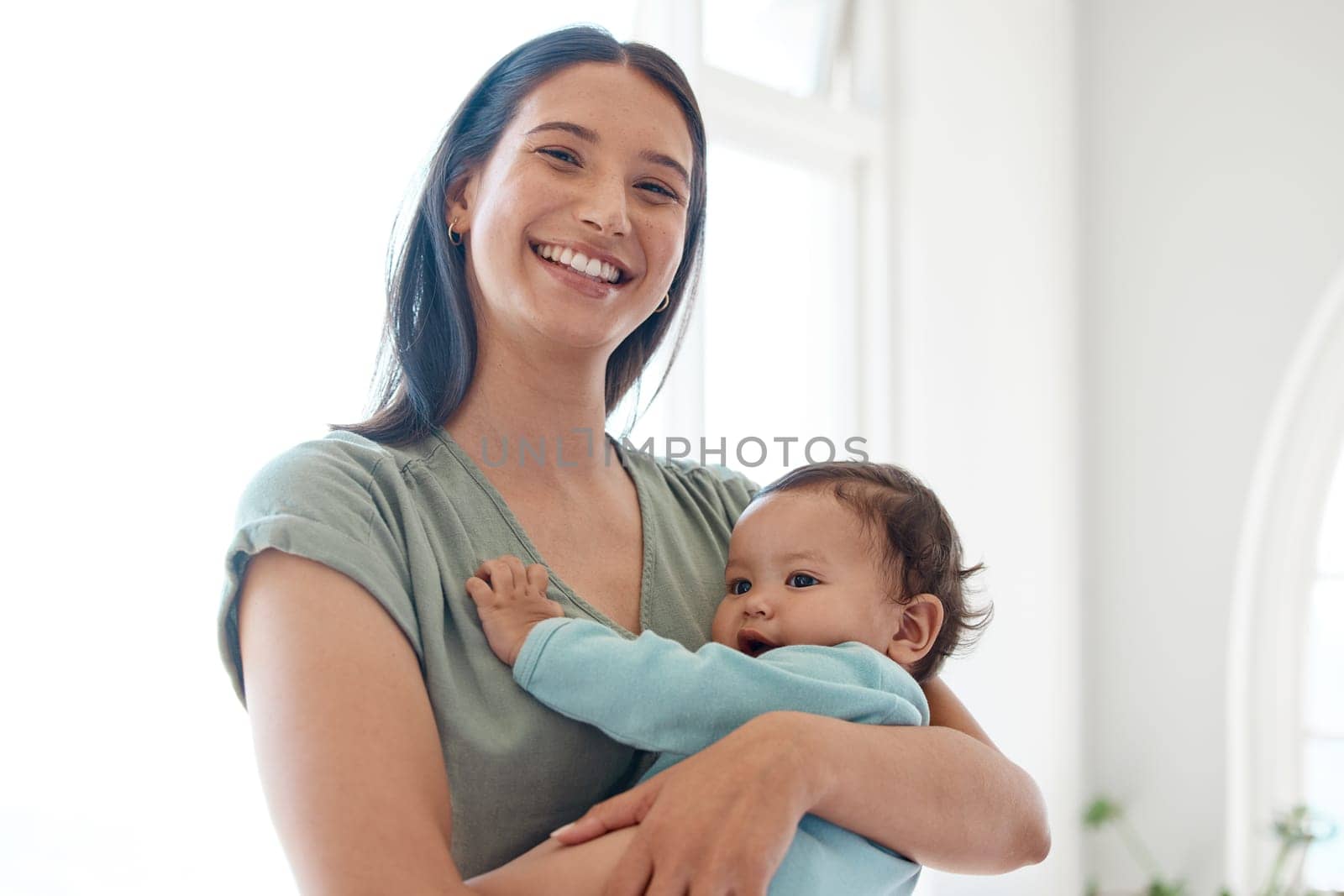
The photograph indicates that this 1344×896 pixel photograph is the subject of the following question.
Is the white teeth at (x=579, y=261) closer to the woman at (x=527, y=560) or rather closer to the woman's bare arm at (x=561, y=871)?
the woman at (x=527, y=560)

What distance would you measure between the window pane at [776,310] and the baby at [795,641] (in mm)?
1472

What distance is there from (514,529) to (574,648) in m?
0.19

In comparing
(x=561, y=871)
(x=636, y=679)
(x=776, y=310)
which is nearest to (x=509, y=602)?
(x=636, y=679)

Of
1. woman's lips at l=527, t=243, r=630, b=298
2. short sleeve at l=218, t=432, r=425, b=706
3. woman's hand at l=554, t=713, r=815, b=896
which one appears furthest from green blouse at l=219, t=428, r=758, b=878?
woman's lips at l=527, t=243, r=630, b=298

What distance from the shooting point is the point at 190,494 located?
175cm

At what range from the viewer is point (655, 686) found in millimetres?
1045

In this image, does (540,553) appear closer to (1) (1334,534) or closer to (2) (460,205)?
(2) (460,205)

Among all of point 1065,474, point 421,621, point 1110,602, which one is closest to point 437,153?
point 421,621

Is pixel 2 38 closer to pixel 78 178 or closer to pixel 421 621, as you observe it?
pixel 78 178

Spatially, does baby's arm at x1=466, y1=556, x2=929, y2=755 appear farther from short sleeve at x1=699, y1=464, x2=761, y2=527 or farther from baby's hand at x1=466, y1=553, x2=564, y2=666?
short sleeve at x1=699, y1=464, x2=761, y2=527

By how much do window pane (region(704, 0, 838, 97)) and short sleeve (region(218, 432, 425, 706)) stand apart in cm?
217

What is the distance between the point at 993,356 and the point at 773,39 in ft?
3.50

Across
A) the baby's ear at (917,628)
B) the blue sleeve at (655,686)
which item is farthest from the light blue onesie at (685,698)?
the baby's ear at (917,628)

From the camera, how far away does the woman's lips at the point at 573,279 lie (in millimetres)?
1249
